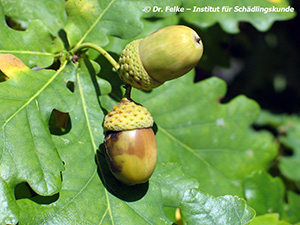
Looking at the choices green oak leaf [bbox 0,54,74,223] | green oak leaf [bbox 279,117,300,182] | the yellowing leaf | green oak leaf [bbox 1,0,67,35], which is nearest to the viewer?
green oak leaf [bbox 0,54,74,223]

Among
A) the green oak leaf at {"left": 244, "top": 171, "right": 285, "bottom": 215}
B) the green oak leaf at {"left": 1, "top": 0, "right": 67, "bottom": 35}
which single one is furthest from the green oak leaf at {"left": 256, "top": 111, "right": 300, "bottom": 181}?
the green oak leaf at {"left": 1, "top": 0, "right": 67, "bottom": 35}

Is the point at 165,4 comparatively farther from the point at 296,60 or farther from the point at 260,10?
the point at 296,60

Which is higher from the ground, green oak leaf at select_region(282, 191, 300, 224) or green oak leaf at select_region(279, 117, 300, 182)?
green oak leaf at select_region(282, 191, 300, 224)

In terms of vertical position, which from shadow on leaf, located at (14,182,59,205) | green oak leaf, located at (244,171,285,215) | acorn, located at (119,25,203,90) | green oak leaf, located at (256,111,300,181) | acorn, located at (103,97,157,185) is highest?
acorn, located at (119,25,203,90)

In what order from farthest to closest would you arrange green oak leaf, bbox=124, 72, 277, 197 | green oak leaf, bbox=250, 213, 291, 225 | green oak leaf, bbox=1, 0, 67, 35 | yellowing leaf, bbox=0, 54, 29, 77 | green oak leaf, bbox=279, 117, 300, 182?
1. green oak leaf, bbox=279, 117, 300, 182
2. green oak leaf, bbox=124, 72, 277, 197
3. green oak leaf, bbox=1, 0, 67, 35
4. green oak leaf, bbox=250, 213, 291, 225
5. yellowing leaf, bbox=0, 54, 29, 77

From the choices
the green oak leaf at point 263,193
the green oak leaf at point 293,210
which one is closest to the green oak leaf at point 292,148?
the green oak leaf at point 293,210

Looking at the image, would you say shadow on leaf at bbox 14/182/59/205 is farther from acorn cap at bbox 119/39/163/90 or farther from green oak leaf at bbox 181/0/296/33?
green oak leaf at bbox 181/0/296/33

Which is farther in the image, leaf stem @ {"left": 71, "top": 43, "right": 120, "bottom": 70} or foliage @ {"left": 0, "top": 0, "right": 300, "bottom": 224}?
leaf stem @ {"left": 71, "top": 43, "right": 120, "bottom": 70}
